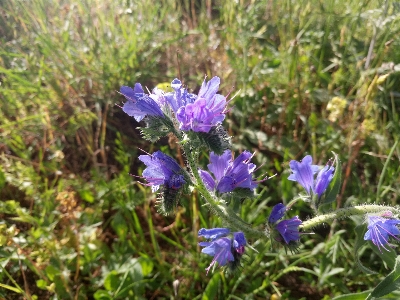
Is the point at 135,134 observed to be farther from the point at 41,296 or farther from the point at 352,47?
the point at 352,47

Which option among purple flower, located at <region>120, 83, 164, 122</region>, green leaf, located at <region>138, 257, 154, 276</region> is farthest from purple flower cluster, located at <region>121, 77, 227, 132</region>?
green leaf, located at <region>138, 257, 154, 276</region>

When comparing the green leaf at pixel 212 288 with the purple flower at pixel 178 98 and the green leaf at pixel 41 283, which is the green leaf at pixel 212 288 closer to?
the green leaf at pixel 41 283

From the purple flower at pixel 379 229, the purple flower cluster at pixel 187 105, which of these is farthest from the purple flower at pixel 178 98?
the purple flower at pixel 379 229

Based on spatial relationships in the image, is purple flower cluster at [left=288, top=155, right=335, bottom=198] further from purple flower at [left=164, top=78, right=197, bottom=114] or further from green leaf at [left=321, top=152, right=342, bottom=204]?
purple flower at [left=164, top=78, right=197, bottom=114]

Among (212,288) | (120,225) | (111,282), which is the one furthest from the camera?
(120,225)

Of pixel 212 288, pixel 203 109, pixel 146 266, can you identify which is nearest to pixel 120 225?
pixel 146 266

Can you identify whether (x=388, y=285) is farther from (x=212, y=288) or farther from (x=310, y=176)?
(x=212, y=288)

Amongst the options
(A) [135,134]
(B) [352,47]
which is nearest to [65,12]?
(A) [135,134]
